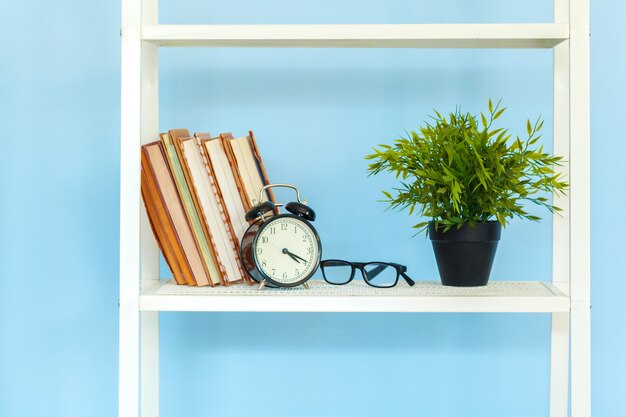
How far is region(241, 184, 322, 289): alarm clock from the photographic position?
120cm

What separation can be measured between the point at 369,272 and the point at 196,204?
32 cm

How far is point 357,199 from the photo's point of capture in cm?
150

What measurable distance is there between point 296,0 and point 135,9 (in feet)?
1.45

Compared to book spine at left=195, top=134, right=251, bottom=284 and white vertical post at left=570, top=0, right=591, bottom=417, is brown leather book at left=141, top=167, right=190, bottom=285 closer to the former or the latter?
book spine at left=195, top=134, right=251, bottom=284

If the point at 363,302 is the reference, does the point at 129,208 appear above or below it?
above

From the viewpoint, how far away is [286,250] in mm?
1198

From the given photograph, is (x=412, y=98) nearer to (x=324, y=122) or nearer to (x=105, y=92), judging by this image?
(x=324, y=122)

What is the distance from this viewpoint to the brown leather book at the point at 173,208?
1.20 metres

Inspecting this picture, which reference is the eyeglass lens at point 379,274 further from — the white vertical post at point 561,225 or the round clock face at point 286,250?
the white vertical post at point 561,225

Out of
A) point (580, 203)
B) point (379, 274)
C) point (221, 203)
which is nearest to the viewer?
Result: point (580, 203)

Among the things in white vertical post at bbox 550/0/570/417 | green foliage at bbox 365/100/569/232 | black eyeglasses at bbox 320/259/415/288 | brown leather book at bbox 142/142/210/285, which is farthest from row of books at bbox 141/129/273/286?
white vertical post at bbox 550/0/570/417

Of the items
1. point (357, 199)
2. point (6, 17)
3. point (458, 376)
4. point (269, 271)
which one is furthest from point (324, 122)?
point (6, 17)

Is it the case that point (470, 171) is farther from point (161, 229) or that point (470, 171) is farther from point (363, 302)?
point (161, 229)

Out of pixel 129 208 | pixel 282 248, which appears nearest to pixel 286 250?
pixel 282 248
